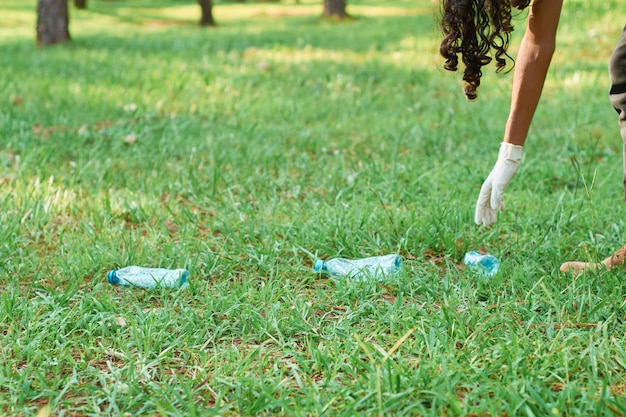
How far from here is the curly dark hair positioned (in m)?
2.83

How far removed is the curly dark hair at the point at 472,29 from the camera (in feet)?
9.28

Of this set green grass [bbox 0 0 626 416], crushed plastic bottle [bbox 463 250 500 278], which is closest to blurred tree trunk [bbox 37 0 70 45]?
green grass [bbox 0 0 626 416]

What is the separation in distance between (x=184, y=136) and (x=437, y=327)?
127 inches

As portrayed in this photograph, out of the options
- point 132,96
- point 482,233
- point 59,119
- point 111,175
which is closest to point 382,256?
point 482,233

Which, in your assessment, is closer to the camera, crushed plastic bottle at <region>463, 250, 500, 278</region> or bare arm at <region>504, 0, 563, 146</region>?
bare arm at <region>504, 0, 563, 146</region>

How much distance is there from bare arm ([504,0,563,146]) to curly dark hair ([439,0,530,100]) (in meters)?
0.07

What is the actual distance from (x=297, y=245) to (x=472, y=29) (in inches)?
43.9

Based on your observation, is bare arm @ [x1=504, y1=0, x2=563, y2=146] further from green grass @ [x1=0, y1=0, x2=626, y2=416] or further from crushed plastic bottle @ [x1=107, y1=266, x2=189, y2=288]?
crushed plastic bottle @ [x1=107, y1=266, x2=189, y2=288]

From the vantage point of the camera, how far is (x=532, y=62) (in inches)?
112

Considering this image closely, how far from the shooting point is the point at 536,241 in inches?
128

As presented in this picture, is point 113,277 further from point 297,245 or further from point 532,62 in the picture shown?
point 532,62

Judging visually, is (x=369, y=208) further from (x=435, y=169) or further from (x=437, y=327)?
(x=437, y=327)

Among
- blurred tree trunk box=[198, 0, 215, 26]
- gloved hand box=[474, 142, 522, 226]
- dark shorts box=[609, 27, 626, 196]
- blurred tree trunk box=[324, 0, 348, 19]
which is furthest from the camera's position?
blurred tree trunk box=[324, 0, 348, 19]

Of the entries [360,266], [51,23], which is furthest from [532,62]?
[51,23]
